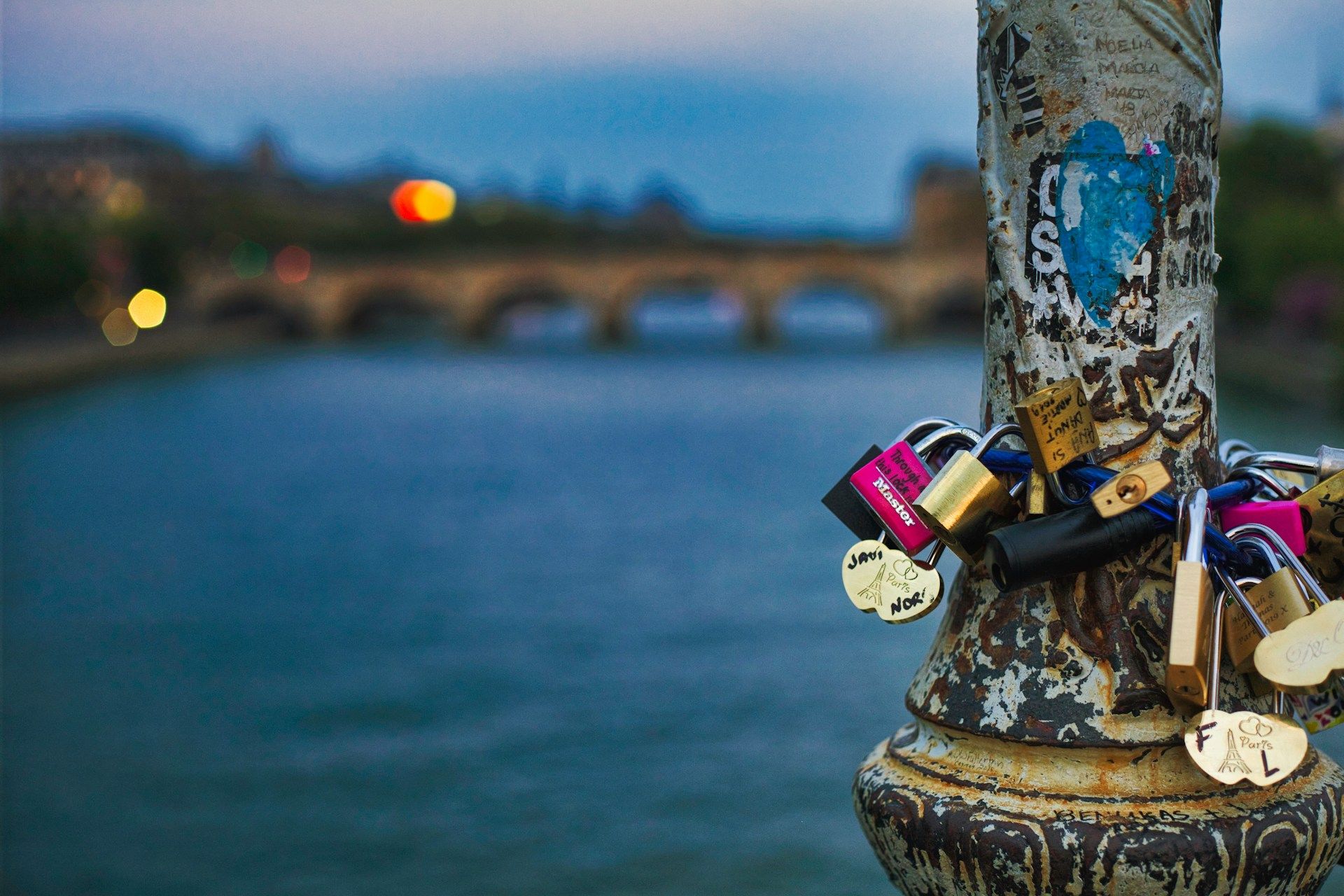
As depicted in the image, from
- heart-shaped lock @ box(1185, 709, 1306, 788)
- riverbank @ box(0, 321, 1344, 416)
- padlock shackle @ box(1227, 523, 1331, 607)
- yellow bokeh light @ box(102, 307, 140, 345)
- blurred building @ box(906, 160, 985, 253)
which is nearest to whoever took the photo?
heart-shaped lock @ box(1185, 709, 1306, 788)

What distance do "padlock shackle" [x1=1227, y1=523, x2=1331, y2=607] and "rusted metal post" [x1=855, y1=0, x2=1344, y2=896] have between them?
0.06 m

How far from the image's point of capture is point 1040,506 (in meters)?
1.44

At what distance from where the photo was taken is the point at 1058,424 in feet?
4.53

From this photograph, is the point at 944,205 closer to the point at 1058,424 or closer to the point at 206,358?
the point at 206,358

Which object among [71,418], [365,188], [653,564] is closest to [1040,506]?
[653,564]

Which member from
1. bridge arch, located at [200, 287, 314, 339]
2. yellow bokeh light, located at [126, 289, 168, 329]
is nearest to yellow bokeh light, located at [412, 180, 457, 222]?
bridge arch, located at [200, 287, 314, 339]

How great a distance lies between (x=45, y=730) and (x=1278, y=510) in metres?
8.69

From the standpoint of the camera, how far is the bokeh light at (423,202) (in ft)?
329

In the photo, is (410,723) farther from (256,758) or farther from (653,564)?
(653,564)

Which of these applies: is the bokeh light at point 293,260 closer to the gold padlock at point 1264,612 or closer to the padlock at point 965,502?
the padlock at point 965,502

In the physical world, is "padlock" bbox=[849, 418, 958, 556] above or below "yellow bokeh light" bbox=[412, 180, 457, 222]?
below

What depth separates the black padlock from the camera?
1358 millimetres

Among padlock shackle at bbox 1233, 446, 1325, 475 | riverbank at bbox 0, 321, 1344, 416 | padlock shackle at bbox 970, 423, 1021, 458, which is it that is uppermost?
riverbank at bbox 0, 321, 1344, 416

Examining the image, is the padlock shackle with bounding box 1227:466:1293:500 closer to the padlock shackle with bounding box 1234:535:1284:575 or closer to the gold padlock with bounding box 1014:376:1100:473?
the padlock shackle with bounding box 1234:535:1284:575
